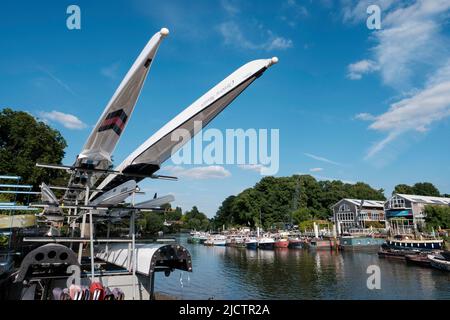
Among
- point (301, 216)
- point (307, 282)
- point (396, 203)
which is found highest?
point (396, 203)

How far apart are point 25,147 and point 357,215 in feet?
238

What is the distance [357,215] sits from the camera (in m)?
82.1

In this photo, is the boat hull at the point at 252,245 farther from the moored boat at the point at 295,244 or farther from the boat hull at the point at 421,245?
the boat hull at the point at 421,245

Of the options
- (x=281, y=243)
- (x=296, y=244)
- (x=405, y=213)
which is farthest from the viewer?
(x=405, y=213)

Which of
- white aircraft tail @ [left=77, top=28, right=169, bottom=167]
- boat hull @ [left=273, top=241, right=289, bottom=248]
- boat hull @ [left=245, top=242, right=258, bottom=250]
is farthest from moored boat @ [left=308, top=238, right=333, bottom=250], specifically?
white aircraft tail @ [left=77, top=28, right=169, bottom=167]

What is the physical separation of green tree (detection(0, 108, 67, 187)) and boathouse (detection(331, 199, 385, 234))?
211 ft

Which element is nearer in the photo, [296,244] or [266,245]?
[296,244]

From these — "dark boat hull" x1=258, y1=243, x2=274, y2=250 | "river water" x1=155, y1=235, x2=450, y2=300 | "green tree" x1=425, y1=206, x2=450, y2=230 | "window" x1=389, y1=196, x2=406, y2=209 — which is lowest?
"river water" x1=155, y1=235, x2=450, y2=300

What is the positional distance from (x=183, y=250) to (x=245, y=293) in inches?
717

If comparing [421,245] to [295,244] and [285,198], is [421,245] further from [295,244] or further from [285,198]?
[285,198]

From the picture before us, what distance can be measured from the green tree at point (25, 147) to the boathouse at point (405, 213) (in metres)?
69.5

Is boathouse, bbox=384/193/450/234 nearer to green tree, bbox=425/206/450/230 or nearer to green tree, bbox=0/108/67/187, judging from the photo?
green tree, bbox=425/206/450/230

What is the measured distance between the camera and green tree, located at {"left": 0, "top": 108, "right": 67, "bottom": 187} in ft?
135

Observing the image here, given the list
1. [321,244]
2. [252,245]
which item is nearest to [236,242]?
[252,245]
